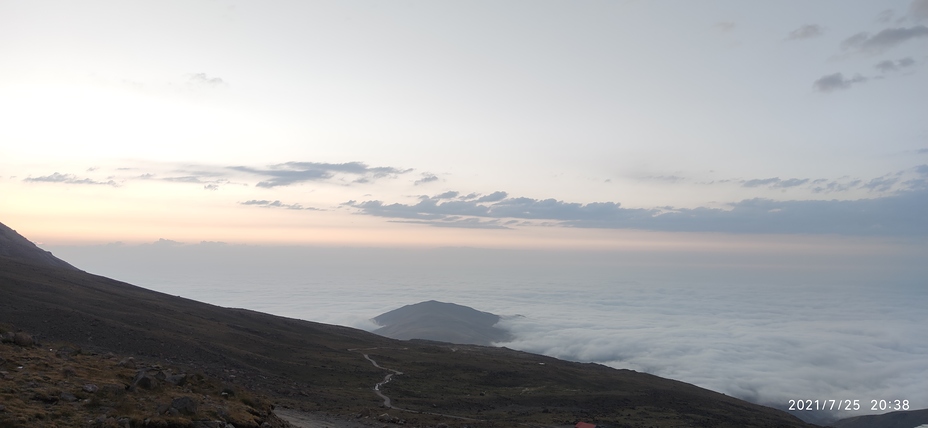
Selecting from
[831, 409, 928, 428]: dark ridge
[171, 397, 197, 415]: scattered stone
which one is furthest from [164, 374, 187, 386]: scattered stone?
[831, 409, 928, 428]: dark ridge

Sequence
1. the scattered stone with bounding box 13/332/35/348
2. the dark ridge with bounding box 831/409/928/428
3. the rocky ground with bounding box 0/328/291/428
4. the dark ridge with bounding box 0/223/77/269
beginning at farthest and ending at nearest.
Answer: the dark ridge with bounding box 831/409/928/428 < the dark ridge with bounding box 0/223/77/269 < the scattered stone with bounding box 13/332/35/348 < the rocky ground with bounding box 0/328/291/428

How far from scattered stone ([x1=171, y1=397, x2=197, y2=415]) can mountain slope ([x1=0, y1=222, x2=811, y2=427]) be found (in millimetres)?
17860

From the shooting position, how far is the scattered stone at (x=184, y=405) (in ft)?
59.4

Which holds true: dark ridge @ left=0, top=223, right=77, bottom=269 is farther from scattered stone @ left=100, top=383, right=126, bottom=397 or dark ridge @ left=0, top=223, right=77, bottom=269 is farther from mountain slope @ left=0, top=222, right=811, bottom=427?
scattered stone @ left=100, top=383, right=126, bottom=397

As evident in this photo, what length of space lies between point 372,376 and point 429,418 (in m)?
19.9

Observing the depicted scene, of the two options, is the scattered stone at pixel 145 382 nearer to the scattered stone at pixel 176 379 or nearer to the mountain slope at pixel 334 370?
the scattered stone at pixel 176 379

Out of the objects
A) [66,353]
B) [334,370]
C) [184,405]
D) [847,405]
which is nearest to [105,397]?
[184,405]

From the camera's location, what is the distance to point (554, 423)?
40.8 meters

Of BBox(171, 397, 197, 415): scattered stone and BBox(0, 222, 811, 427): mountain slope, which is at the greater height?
BBox(171, 397, 197, 415): scattered stone

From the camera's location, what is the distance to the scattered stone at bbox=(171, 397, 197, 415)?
1811cm

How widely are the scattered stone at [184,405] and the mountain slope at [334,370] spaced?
17860 mm

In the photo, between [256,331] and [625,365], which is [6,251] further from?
[625,365]

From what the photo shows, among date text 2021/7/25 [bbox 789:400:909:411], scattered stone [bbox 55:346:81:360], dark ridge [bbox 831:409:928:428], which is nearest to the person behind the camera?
scattered stone [bbox 55:346:81:360]

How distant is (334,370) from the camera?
2159 inches
